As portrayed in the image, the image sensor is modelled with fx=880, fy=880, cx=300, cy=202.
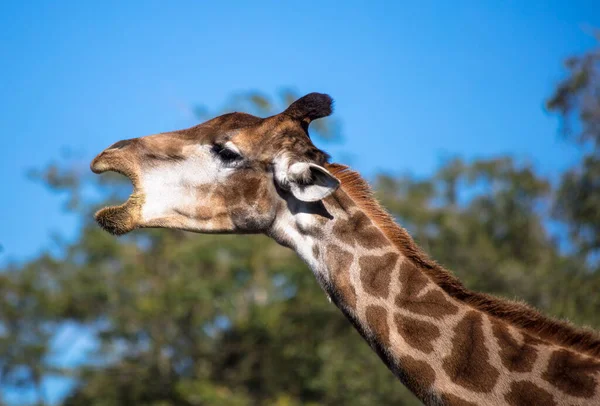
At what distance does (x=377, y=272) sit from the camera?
549cm

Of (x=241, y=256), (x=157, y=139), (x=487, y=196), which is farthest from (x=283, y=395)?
(x=157, y=139)

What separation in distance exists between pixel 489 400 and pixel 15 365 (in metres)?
25.5

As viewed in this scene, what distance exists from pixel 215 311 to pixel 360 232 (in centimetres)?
2051

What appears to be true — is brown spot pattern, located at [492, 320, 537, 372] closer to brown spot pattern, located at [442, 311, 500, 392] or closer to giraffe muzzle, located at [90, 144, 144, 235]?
brown spot pattern, located at [442, 311, 500, 392]

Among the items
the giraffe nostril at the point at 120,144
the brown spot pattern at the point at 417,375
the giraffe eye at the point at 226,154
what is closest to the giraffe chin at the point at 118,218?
the giraffe nostril at the point at 120,144

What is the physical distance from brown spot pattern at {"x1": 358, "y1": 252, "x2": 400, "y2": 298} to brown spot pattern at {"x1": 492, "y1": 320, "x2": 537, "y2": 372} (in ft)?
2.36

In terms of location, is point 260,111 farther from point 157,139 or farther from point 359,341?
point 157,139

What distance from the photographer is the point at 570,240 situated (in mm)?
19766

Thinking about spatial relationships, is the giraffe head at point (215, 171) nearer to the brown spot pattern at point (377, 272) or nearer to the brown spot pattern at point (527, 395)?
the brown spot pattern at point (377, 272)

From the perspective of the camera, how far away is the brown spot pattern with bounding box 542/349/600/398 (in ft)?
15.4

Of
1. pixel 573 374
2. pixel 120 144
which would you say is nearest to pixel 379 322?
pixel 573 374

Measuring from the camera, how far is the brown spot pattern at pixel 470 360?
4.90 metres

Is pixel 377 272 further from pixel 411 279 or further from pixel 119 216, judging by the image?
pixel 119 216

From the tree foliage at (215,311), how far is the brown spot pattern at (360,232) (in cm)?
1450
